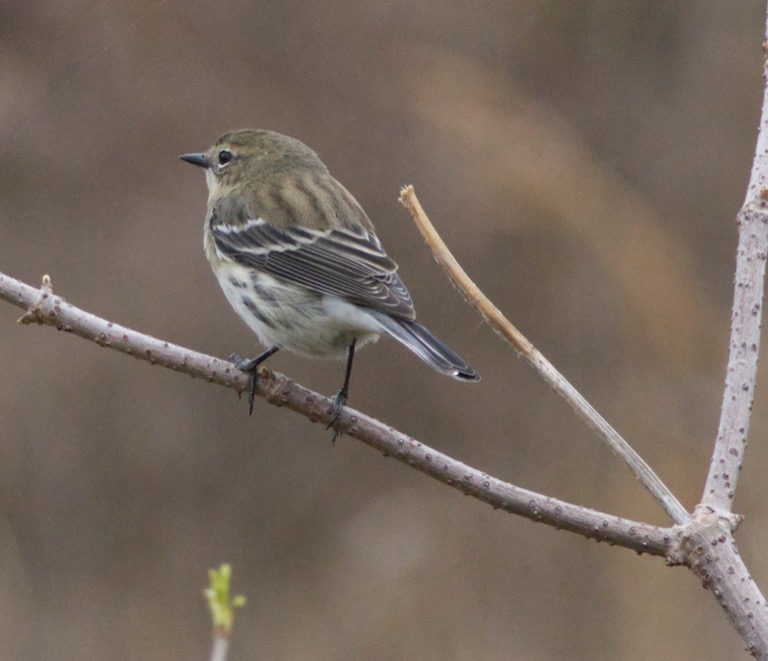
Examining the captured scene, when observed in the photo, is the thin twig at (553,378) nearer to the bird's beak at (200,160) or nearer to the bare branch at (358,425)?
the bare branch at (358,425)

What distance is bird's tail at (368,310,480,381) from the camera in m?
3.62

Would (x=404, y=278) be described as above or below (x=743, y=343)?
above

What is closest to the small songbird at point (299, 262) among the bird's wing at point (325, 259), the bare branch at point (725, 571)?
the bird's wing at point (325, 259)

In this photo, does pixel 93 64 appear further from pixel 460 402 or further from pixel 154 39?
pixel 460 402

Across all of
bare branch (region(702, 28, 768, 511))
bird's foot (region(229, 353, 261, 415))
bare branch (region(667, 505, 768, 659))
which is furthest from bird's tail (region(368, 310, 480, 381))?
bare branch (region(667, 505, 768, 659))

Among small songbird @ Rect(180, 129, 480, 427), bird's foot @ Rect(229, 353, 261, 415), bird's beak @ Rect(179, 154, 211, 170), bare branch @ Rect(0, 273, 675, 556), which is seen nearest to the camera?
bare branch @ Rect(0, 273, 675, 556)

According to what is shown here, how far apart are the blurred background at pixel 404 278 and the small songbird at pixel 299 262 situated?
2984 mm

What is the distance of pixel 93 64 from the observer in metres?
8.93

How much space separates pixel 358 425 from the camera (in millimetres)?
3588

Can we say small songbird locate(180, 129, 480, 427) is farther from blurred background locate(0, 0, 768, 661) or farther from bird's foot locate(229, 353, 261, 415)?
blurred background locate(0, 0, 768, 661)

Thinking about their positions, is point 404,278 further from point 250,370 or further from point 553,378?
point 553,378

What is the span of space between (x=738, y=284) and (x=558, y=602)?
620 cm

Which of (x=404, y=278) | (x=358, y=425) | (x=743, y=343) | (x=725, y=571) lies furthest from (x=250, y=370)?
(x=404, y=278)

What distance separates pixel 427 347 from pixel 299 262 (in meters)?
1.08
